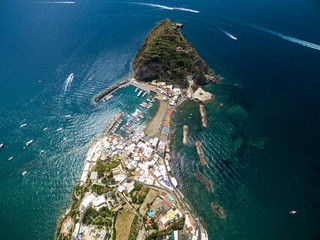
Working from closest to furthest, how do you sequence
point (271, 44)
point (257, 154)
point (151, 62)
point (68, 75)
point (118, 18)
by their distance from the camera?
point (257, 154) → point (151, 62) → point (68, 75) → point (271, 44) → point (118, 18)

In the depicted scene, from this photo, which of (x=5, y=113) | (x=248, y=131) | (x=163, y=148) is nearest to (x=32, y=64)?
(x=5, y=113)

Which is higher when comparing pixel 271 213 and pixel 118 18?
pixel 118 18

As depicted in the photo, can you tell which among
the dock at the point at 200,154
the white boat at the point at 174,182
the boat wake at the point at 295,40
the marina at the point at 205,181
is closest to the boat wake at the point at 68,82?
the white boat at the point at 174,182

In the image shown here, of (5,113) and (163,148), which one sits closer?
(163,148)

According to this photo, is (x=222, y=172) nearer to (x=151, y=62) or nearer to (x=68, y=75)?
(x=151, y=62)

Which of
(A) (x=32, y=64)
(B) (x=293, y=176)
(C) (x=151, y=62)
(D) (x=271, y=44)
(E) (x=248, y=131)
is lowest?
(B) (x=293, y=176)

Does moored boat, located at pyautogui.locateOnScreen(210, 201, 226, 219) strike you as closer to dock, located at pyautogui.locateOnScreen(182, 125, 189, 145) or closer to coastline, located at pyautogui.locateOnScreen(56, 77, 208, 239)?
coastline, located at pyautogui.locateOnScreen(56, 77, 208, 239)
